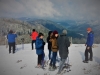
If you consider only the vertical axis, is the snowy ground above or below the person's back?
below

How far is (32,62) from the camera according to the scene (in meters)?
5.48

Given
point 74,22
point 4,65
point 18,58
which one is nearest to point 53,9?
point 74,22

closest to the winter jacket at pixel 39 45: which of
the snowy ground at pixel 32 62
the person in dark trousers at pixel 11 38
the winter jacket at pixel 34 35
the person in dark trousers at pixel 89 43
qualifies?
the snowy ground at pixel 32 62

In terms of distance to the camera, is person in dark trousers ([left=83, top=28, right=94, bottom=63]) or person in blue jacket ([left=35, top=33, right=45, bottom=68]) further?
person in dark trousers ([left=83, top=28, right=94, bottom=63])

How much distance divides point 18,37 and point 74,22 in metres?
1.92

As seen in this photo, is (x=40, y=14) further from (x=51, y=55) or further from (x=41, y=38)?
(x=51, y=55)

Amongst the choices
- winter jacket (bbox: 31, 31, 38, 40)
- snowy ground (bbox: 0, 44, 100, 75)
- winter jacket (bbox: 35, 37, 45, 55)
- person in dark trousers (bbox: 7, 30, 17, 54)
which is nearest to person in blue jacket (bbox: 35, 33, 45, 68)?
winter jacket (bbox: 35, 37, 45, 55)

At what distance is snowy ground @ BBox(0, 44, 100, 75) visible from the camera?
521cm

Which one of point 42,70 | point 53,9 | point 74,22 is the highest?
point 53,9

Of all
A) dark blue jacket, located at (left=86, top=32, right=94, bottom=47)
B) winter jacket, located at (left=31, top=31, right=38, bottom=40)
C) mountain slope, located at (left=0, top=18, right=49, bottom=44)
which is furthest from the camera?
mountain slope, located at (left=0, top=18, right=49, bottom=44)

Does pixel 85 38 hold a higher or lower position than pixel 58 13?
lower

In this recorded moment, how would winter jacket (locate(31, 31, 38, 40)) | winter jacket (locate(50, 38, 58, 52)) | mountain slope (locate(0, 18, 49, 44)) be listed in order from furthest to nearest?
mountain slope (locate(0, 18, 49, 44)) → winter jacket (locate(31, 31, 38, 40)) → winter jacket (locate(50, 38, 58, 52))

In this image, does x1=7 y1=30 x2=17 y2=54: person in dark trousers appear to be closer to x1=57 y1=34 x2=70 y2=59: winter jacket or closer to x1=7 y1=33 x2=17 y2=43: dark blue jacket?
x1=7 y1=33 x2=17 y2=43: dark blue jacket

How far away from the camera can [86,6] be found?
5609 millimetres
